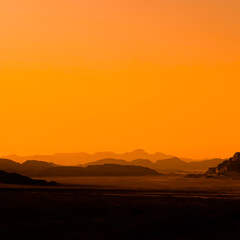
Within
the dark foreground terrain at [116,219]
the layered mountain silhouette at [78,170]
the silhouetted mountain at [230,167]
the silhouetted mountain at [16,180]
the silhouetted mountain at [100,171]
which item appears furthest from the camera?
the layered mountain silhouette at [78,170]

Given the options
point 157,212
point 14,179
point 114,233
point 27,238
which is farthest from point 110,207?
point 14,179

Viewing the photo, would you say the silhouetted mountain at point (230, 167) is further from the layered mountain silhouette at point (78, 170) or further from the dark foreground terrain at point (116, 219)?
the dark foreground terrain at point (116, 219)

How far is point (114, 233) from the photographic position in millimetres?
24938

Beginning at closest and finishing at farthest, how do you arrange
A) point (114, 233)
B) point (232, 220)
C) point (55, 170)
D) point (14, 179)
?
point (114, 233) → point (232, 220) → point (14, 179) → point (55, 170)

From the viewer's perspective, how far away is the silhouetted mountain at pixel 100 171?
15827cm

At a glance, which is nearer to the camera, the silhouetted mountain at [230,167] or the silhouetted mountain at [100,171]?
the silhouetted mountain at [230,167]

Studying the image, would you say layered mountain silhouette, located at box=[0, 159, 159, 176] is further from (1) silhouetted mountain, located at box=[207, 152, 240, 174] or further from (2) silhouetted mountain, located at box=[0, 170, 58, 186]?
(2) silhouetted mountain, located at box=[0, 170, 58, 186]

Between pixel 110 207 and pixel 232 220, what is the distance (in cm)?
882

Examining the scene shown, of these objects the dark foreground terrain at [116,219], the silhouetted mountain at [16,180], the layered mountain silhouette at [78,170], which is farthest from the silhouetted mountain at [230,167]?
the dark foreground terrain at [116,219]

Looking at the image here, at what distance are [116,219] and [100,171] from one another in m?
141

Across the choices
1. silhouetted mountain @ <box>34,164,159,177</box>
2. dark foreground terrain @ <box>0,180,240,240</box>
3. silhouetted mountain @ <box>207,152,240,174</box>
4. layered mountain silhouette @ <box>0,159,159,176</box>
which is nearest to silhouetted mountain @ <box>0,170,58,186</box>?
dark foreground terrain @ <box>0,180,240,240</box>

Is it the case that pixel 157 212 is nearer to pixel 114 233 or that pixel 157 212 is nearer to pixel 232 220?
pixel 232 220

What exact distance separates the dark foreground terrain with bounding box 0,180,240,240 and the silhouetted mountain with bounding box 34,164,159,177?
381 feet

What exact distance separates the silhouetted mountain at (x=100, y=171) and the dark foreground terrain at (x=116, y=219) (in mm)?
116259
